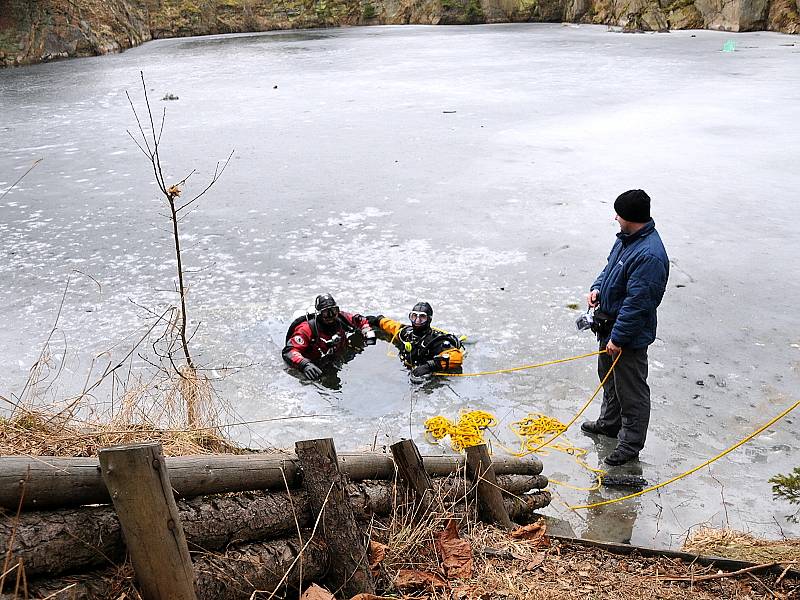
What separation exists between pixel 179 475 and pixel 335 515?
0.58 meters

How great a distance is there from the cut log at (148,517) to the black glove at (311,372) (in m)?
3.60

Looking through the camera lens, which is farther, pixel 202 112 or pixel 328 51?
pixel 328 51

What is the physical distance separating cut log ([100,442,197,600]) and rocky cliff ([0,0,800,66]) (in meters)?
27.5

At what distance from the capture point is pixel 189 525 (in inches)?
89.3

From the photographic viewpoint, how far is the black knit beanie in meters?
4.16

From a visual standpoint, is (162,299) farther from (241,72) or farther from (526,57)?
(526,57)

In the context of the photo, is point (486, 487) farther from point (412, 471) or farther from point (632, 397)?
point (632, 397)

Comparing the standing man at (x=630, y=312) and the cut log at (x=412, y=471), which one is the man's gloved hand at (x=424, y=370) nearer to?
the standing man at (x=630, y=312)

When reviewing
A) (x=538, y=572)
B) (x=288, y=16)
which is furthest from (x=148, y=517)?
(x=288, y=16)

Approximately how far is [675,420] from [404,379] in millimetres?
1941

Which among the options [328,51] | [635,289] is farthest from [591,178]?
[328,51]

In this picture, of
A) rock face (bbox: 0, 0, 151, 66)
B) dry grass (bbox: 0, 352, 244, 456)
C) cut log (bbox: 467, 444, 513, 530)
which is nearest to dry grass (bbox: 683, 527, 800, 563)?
cut log (bbox: 467, 444, 513, 530)

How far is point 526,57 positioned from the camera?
22719 millimetres

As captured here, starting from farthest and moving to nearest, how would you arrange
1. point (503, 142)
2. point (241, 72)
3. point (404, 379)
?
point (241, 72)
point (503, 142)
point (404, 379)
